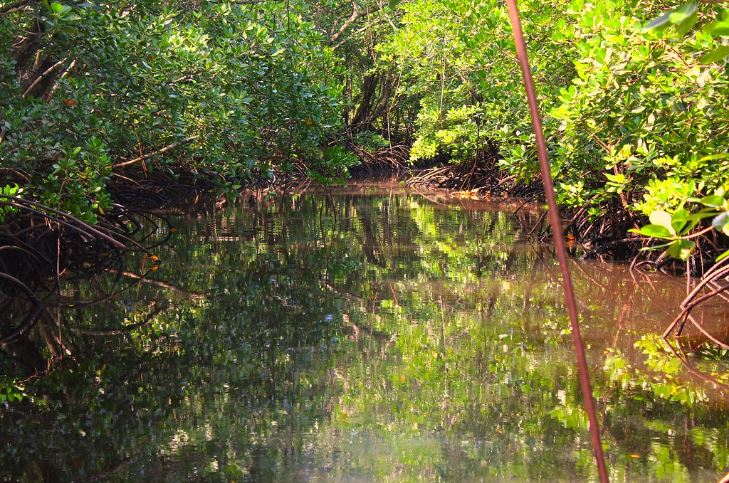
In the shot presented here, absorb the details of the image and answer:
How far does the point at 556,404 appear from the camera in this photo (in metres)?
3.89

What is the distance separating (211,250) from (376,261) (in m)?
1.69

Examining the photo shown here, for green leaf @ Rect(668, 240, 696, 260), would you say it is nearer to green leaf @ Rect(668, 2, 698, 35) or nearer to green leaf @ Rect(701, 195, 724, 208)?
green leaf @ Rect(701, 195, 724, 208)

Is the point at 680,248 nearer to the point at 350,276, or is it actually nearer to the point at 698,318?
the point at 698,318

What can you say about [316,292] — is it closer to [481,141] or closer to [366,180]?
[481,141]

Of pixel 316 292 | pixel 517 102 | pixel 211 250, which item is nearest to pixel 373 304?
pixel 316 292

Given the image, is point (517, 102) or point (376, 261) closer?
point (376, 261)

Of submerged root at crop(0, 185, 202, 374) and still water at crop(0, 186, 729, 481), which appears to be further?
submerged root at crop(0, 185, 202, 374)

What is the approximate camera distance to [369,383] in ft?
13.8

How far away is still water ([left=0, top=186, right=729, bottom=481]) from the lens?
10.5 feet

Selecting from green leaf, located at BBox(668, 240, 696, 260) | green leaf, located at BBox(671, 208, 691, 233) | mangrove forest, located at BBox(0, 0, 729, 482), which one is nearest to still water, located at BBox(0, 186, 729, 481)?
mangrove forest, located at BBox(0, 0, 729, 482)

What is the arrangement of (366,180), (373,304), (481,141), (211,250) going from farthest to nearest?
(366,180)
(481,141)
(211,250)
(373,304)

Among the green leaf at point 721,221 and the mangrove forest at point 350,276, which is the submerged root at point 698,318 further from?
the green leaf at point 721,221

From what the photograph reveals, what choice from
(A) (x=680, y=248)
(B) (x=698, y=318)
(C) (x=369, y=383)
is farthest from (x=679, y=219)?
(B) (x=698, y=318)

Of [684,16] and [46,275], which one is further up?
[684,16]
